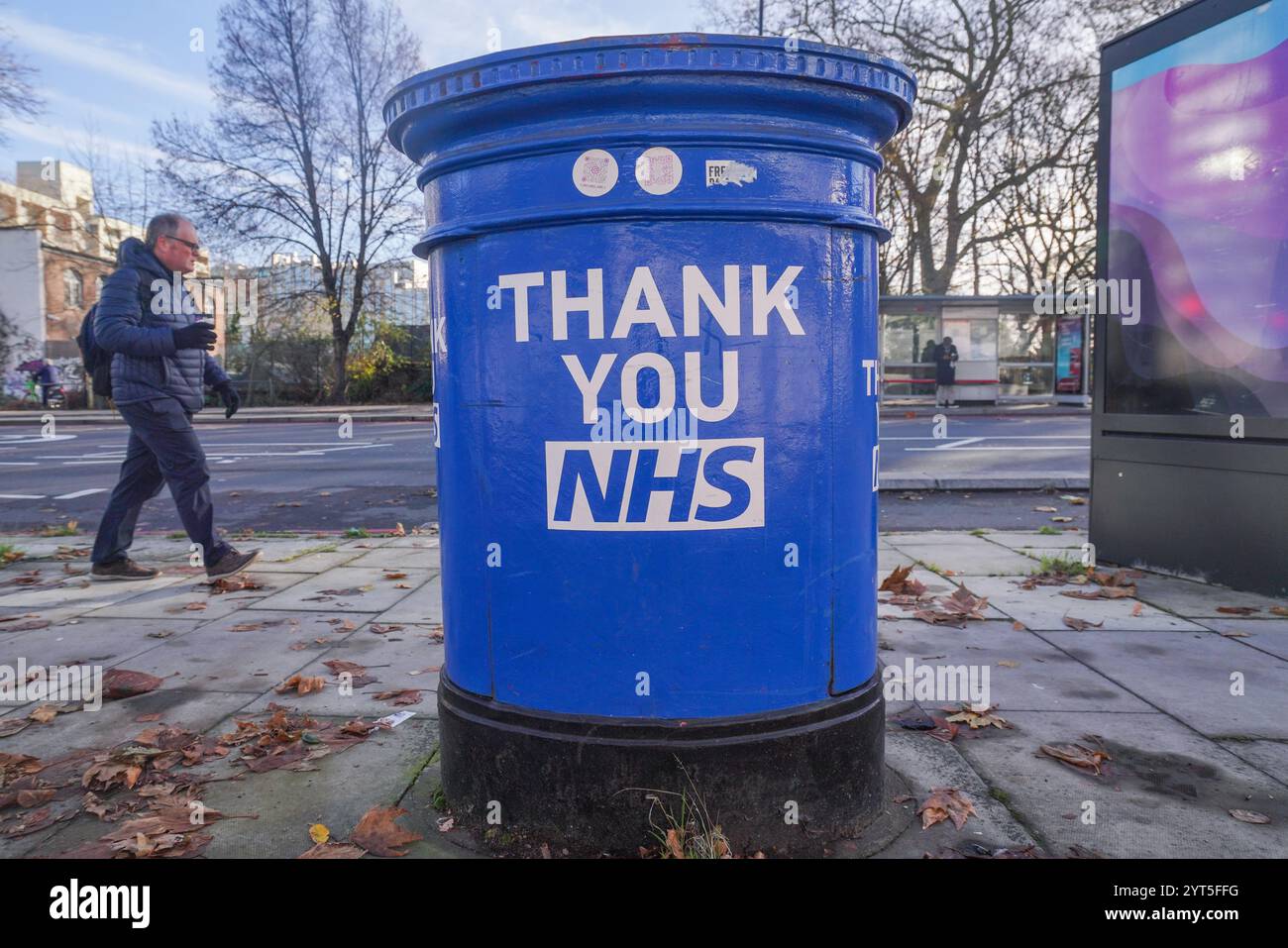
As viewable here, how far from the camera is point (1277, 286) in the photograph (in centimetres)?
471

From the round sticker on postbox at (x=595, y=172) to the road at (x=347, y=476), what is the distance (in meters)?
6.02

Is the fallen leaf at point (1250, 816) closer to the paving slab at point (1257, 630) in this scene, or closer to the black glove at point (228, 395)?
the paving slab at point (1257, 630)

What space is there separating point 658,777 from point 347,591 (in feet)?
11.3

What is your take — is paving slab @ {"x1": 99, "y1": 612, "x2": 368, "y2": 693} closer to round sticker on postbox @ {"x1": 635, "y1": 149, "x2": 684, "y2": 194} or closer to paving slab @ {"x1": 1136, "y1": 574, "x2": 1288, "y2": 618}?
round sticker on postbox @ {"x1": 635, "y1": 149, "x2": 684, "y2": 194}

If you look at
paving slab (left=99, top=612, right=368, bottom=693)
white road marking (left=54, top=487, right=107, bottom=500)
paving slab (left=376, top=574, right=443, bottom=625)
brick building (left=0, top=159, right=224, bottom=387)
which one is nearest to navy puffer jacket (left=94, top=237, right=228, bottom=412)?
paving slab (left=99, top=612, right=368, bottom=693)

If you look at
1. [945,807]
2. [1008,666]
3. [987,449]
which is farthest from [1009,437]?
[945,807]

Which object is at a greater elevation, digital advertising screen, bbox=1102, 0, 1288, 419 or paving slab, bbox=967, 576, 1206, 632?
digital advertising screen, bbox=1102, 0, 1288, 419

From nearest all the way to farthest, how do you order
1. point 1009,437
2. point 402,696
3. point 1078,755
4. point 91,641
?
1. point 1078,755
2. point 402,696
3. point 91,641
4. point 1009,437

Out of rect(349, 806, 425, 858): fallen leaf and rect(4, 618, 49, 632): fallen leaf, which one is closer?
rect(349, 806, 425, 858): fallen leaf

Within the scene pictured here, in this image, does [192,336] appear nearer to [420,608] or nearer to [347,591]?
[347,591]

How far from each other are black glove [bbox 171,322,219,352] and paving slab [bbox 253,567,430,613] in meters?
1.45

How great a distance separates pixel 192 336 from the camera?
16.5ft

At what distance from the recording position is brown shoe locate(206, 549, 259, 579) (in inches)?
210

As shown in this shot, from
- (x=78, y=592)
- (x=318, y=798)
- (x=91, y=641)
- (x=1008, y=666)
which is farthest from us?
(x=78, y=592)
